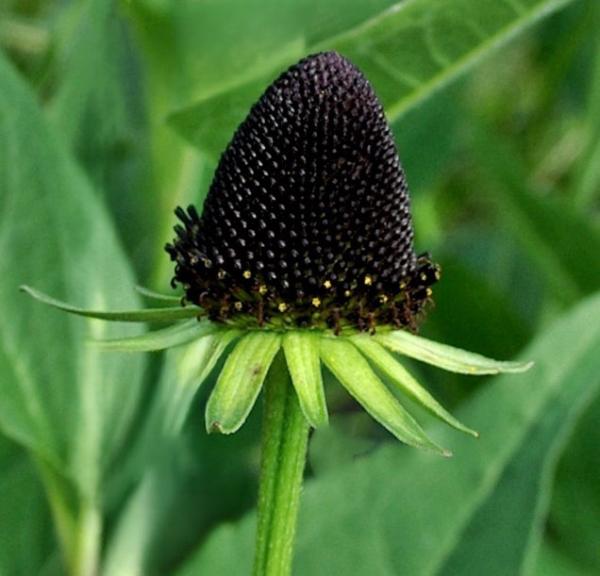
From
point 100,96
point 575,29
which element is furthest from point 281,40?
point 575,29

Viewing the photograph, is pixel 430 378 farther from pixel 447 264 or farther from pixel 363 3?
pixel 363 3

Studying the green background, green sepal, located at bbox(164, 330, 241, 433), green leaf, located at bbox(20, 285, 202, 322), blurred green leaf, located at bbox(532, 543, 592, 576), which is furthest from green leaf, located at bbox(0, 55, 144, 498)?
blurred green leaf, located at bbox(532, 543, 592, 576)

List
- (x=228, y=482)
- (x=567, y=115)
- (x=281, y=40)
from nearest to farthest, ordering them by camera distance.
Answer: (x=281, y=40)
(x=228, y=482)
(x=567, y=115)

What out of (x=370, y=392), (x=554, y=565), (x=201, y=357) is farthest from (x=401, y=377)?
(x=554, y=565)

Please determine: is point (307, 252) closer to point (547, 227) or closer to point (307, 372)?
point (307, 372)

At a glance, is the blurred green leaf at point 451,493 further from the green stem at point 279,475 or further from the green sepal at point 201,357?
the green stem at point 279,475

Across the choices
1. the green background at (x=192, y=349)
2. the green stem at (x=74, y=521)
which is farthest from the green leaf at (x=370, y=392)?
the green stem at (x=74, y=521)
